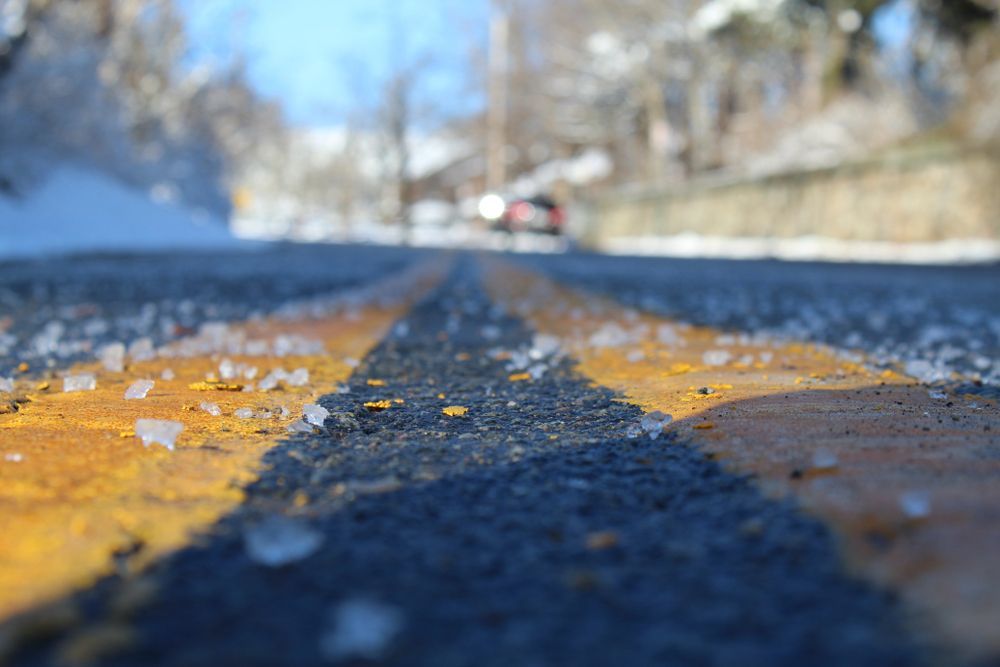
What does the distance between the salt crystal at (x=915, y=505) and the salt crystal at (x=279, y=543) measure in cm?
83

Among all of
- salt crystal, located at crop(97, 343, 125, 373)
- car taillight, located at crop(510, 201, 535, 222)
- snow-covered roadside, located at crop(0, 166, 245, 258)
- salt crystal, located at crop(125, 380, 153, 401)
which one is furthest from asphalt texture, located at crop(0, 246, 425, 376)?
car taillight, located at crop(510, 201, 535, 222)

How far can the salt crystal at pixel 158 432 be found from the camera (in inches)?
77.5

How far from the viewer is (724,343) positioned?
430 cm

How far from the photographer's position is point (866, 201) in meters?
17.3

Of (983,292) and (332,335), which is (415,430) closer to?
(332,335)

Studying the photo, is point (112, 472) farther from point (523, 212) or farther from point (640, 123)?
point (640, 123)

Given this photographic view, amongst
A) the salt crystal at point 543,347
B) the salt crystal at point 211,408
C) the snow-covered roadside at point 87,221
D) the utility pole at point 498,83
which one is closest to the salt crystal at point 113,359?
the salt crystal at point 211,408

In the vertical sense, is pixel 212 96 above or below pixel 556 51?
below

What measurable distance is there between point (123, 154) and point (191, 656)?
824 inches

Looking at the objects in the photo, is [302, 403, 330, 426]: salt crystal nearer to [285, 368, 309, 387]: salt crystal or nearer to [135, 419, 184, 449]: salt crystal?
[135, 419, 184, 449]: salt crystal

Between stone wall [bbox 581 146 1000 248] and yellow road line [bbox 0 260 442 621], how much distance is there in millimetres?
13924

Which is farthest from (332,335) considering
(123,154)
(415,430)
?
(123,154)

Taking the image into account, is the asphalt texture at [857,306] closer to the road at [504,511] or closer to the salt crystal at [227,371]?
the road at [504,511]

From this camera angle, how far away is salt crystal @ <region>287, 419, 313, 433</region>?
7.29ft
